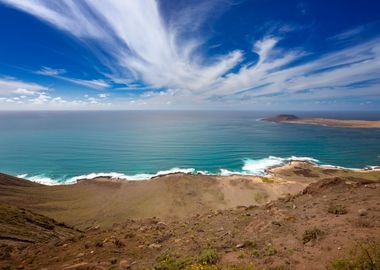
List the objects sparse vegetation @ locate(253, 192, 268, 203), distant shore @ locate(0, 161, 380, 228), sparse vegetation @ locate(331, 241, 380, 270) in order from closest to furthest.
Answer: sparse vegetation @ locate(331, 241, 380, 270) → distant shore @ locate(0, 161, 380, 228) → sparse vegetation @ locate(253, 192, 268, 203)

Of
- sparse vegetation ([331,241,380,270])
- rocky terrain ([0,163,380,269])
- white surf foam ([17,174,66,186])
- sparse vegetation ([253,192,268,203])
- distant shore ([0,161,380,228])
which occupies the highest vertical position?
sparse vegetation ([331,241,380,270])

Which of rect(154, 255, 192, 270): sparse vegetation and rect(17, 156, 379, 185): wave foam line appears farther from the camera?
rect(17, 156, 379, 185): wave foam line

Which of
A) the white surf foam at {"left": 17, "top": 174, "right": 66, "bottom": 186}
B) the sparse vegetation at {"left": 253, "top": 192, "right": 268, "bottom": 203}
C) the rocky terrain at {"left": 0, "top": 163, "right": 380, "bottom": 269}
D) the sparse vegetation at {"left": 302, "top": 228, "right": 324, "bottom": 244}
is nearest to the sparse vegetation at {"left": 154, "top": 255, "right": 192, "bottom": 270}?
the rocky terrain at {"left": 0, "top": 163, "right": 380, "bottom": 269}

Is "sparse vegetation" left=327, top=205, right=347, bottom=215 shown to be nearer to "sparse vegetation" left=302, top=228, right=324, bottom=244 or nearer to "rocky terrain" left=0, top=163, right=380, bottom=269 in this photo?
"rocky terrain" left=0, top=163, right=380, bottom=269

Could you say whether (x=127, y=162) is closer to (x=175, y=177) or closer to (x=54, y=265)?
(x=175, y=177)

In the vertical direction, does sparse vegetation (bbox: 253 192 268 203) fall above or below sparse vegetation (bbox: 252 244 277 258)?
below

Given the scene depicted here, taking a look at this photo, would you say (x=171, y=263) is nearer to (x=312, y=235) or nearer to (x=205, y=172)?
(x=312, y=235)

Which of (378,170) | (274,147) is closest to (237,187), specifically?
(378,170)

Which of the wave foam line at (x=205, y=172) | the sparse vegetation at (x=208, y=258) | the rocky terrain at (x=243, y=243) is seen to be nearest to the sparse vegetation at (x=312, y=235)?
the rocky terrain at (x=243, y=243)
